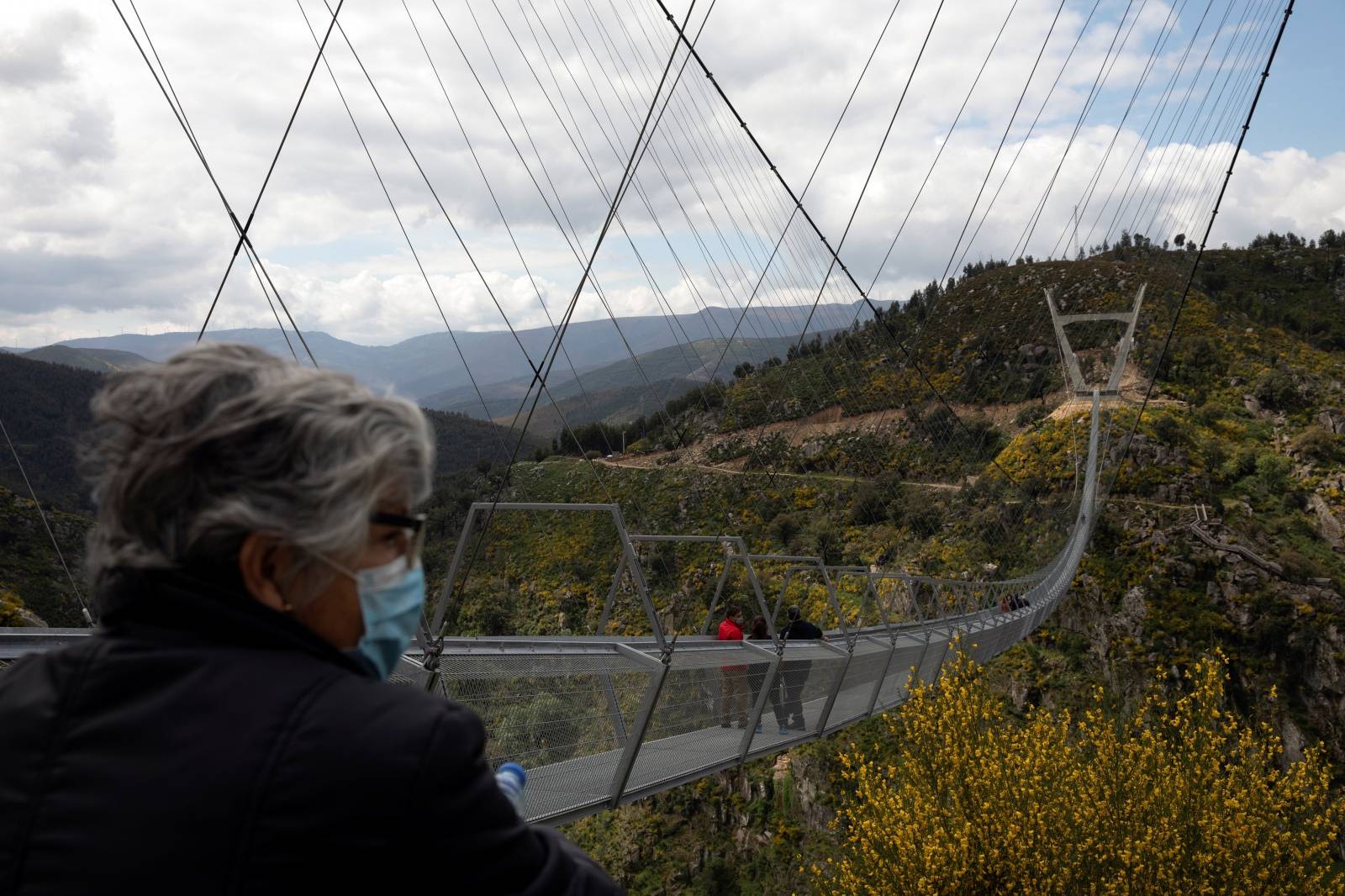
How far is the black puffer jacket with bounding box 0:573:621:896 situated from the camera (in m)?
0.60

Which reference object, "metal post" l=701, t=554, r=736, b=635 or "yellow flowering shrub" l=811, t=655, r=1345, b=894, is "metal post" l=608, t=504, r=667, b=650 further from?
"yellow flowering shrub" l=811, t=655, r=1345, b=894

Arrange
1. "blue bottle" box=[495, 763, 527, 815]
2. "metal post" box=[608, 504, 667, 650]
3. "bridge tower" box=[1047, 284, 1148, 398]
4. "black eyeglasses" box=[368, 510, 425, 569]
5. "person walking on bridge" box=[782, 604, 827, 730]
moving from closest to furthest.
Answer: "black eyeglasses" box=[368, 510, 425, 569] < "blue bottle" box=[495, 763, 527, 815] < "metal post" box=[608, 504, 667, 650] < "person walking on bridge" box=[782, 604, 827, 730] < "bridge tower" box=[1047, 284, 1148, 398]

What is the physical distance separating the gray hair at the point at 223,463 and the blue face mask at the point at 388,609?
55mm

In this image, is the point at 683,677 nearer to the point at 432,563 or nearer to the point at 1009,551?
the point at 432,563

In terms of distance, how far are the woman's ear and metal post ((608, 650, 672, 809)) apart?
2394 mm

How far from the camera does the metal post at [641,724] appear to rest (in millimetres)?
3057

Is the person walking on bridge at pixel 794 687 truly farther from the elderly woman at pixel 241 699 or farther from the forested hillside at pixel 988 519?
the elderly woman at pixel 241 699

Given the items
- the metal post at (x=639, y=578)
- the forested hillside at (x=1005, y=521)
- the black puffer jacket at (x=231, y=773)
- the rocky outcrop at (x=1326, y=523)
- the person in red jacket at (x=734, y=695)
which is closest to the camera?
the black puffer jacket at (x=231, y=773)

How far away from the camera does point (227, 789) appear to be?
0.60 m

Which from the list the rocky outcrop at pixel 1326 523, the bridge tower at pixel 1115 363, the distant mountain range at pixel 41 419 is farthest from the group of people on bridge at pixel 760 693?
the bridge tower at pixel 1115 363

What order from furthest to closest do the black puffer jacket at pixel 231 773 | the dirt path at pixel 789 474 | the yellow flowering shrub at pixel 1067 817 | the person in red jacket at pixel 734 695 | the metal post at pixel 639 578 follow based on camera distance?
1. the dirt path at pixel 789 474
2. the yellow flowering shrub at pixel 1067 817
3. the person in red jacket at pixel 734 695
4. the metal post at pixel 639 578
5. the black puffer jacket at pixel 231 773

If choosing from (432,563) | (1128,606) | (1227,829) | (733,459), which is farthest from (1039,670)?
(733,459)

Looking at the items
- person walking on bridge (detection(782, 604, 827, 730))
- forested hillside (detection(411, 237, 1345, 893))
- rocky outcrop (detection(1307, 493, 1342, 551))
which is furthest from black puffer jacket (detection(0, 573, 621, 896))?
rocky outcrop (detection(1307, 493, 1342, 551))

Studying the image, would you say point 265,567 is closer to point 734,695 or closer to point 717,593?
point 734,695
